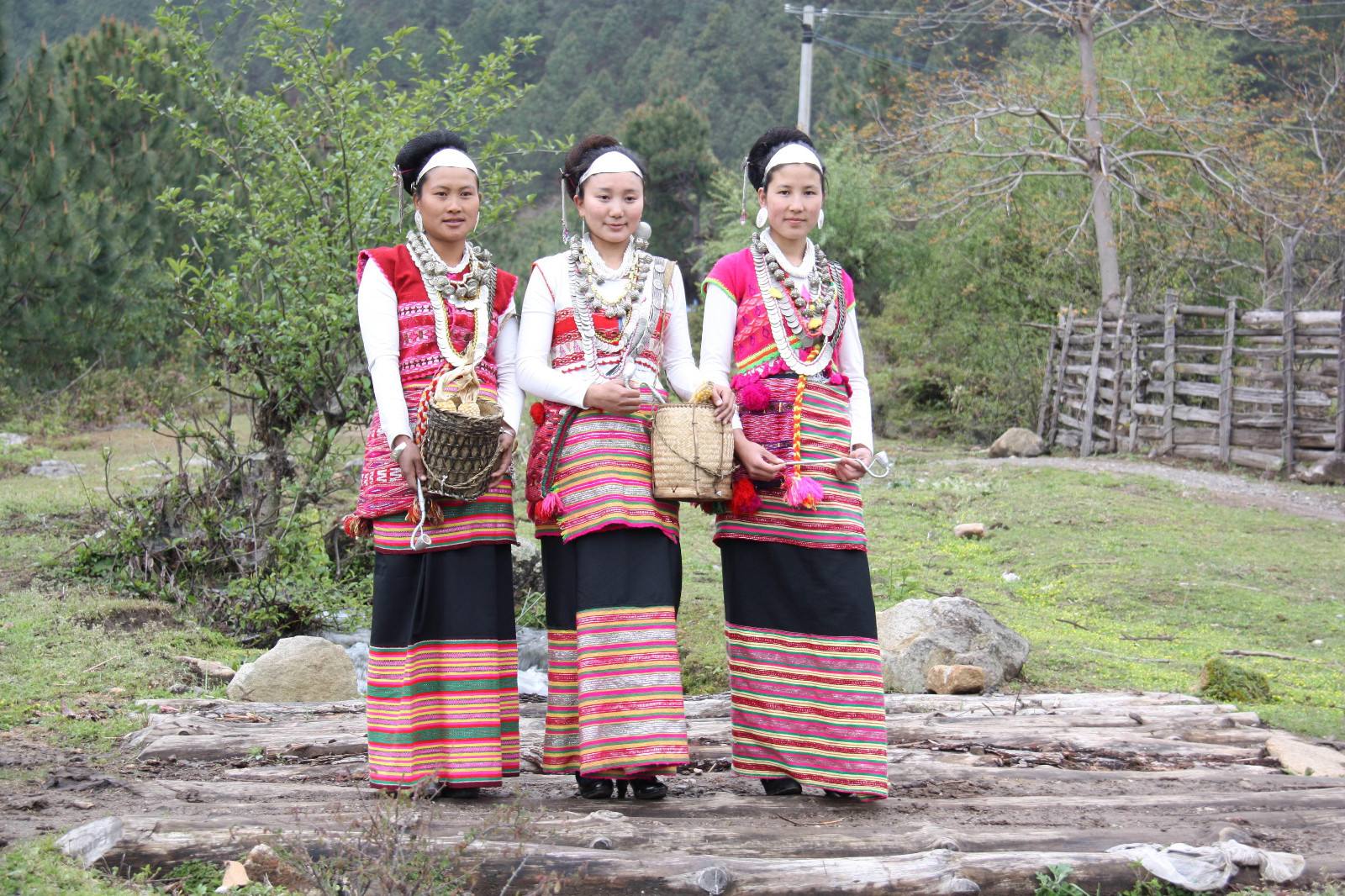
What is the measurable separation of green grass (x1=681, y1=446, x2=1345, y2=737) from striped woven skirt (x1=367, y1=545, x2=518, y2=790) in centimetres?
257

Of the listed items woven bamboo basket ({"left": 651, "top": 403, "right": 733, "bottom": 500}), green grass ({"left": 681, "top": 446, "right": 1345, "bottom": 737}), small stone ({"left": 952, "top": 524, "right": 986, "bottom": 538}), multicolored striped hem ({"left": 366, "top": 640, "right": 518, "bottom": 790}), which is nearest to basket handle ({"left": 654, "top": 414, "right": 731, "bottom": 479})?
woven bamboo basket ({"left": 651, "top": 403, "right": 733, "bottom": 500})

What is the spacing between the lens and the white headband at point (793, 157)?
13.8ft

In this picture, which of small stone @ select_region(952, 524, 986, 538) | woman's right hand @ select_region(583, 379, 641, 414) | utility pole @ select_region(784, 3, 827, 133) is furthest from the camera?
utility pole @ select_region(784, 3, 827, 133)

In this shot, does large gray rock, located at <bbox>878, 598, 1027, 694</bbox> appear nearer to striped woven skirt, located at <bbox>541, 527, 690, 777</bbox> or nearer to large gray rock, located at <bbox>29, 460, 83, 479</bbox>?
striped woven skirt, located at <bbox>541, 527, 690, 777</bbox>

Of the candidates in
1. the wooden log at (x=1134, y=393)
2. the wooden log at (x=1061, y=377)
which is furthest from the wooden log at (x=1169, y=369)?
the wooden log at (x=1061, y=377)

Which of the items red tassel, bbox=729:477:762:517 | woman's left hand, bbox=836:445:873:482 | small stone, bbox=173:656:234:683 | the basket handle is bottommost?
small stone, bbox=173:656:234:683

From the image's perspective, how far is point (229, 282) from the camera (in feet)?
23.3

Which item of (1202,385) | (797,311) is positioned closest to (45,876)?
(797,311)

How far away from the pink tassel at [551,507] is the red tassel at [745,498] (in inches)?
20.5

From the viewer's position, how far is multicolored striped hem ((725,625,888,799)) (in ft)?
13.1

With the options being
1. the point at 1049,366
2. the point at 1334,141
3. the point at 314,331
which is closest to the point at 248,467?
the point at 314,331

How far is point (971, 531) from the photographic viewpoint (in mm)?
10594

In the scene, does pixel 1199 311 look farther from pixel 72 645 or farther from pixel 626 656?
pixel 626 656

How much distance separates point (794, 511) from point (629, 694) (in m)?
0.76
